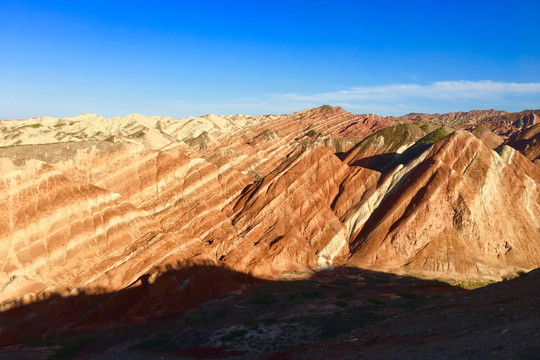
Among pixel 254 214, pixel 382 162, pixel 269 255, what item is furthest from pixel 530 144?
pixel 269 255

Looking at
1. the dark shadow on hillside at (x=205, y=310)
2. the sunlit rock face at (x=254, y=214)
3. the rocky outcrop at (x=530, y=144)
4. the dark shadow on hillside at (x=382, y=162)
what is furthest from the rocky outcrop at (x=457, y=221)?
the rocky outcrop at (x=530, y=144)

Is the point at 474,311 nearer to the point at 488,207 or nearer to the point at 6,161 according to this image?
the point at 488,207

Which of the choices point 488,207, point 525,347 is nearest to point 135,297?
point 525,347

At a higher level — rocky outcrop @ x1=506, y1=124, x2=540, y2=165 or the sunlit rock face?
rocky outcrop @ x1=506, y1=124, x2=540, y2=165

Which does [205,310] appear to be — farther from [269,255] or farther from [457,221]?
[457,221]

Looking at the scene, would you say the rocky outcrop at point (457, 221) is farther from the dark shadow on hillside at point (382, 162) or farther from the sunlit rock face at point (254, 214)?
the dark shadow on hillside at point (382, 162)

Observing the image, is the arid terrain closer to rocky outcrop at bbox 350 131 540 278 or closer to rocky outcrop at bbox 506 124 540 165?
rocky outcrop at bbox 350 131 540 278

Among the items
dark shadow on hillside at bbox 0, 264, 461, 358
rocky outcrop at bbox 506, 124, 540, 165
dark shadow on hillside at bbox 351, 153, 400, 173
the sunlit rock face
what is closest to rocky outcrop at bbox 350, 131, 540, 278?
the sunlit rock face
